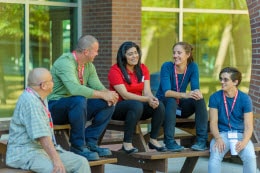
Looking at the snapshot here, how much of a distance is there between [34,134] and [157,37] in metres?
7.37

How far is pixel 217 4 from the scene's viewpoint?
13742mm

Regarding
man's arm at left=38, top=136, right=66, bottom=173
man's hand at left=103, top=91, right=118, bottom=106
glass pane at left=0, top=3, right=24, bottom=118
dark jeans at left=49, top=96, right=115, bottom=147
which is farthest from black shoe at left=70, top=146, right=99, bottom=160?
glass pane at left=0, top=3, right=24, bottom=118

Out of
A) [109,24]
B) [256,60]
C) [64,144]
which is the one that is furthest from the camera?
[109,24]

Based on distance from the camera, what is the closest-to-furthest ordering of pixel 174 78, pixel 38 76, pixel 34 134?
pixel 34 134, pixel 38 76, pixel 174 78

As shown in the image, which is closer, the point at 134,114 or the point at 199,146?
the point at 134,114

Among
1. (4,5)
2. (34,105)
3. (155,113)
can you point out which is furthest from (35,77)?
(4,5)

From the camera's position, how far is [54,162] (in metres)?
6.12

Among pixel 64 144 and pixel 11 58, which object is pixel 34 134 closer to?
pixel 64 144

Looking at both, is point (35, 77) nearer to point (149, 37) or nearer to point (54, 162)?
point (54, 162)

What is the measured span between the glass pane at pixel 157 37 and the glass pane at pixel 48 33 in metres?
1.46

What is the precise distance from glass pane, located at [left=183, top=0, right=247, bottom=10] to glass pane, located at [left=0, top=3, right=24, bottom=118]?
132 inches

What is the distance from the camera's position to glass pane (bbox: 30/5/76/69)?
39.7 ft

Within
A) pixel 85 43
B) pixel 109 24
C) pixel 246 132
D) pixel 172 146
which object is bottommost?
pixel 172 146

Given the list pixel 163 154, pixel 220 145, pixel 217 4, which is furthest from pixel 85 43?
pixel 217 4
